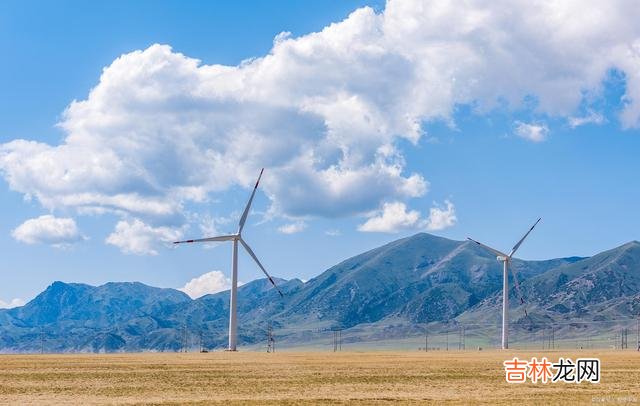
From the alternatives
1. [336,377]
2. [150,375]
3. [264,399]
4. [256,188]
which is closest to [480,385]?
[336,377]

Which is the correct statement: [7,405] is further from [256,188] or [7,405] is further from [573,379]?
[256,188]

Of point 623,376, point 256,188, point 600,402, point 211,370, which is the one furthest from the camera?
point 256,188

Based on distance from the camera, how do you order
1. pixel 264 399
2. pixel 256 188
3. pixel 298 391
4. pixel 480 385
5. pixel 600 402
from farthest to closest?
1. pixel 256 188
2. pixel 480 385
3. pixel 298 391
4. pixel 264 399
5. pixel 600 402

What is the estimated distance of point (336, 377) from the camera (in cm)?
9650

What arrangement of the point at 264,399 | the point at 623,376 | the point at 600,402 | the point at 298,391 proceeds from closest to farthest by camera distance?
1. the point at 600,402
2. the point at 264,399
3. the point at 298,391
4. the point at 623,376

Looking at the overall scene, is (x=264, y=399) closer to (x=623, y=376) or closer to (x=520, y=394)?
(x=520, y=394)

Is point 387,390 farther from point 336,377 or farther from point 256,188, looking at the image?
point 256,188

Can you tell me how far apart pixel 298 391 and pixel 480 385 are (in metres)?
18.3

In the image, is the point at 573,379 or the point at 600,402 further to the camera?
the point at 573,379

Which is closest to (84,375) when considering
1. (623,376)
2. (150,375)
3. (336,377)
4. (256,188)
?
(150,375)

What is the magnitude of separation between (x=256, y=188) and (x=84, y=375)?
9762cm

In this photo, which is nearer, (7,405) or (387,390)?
(7,405)

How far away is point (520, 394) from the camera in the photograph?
240ft

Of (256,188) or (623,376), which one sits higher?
(256,188)
